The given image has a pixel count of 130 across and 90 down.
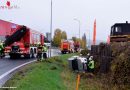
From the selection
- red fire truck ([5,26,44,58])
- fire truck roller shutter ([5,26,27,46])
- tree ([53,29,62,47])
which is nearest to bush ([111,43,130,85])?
red fire truck ([5,26,44,58])

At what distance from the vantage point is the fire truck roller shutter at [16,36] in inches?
1649

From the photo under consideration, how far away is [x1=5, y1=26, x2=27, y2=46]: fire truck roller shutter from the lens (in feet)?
137

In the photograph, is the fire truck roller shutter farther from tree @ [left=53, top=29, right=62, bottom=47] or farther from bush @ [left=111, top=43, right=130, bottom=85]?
tree @ [left=53, top=29, right=62, bottom=47]

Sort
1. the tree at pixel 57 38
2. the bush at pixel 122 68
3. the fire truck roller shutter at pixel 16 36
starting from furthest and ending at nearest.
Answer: the tree at pixel 57 38 < the fire truck roller shutter at pixel 16 36 < the bush at pixel 122 68

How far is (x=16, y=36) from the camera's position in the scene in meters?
42.2

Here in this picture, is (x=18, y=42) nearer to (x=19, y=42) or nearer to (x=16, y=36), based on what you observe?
(x=19, y=42)

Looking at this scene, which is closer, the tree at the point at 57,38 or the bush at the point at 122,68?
the bush at the point at 122,68

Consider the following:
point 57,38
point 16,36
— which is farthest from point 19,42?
point 57,38

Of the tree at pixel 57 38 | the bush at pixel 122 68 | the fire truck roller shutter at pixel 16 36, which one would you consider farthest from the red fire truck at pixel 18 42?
the tree at pixel 57 38

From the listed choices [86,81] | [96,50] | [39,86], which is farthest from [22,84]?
[96,50]

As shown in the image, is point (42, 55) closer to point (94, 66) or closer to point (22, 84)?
point (94, 66)

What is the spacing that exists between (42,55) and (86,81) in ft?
42.6

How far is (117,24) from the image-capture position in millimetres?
28016

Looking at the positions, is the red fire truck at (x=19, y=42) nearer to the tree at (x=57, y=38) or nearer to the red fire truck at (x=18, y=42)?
the red fire truck at (x=18, y=42)
